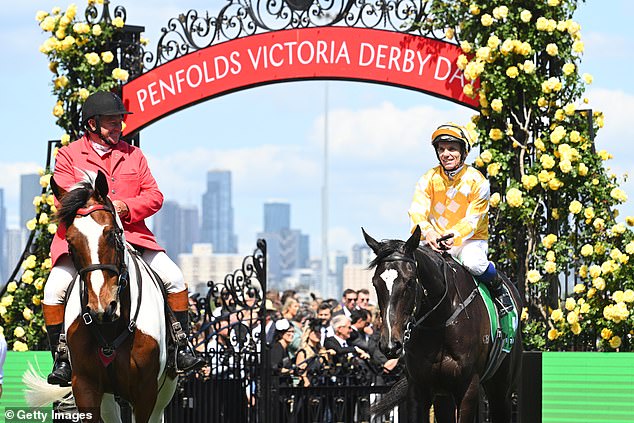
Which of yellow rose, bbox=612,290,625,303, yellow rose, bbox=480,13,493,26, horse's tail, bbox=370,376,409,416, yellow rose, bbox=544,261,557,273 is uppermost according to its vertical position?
yellow rose, bbox=480,13,493,26

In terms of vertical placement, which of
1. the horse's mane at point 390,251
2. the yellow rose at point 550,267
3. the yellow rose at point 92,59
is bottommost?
the yellow rose at point 550,267

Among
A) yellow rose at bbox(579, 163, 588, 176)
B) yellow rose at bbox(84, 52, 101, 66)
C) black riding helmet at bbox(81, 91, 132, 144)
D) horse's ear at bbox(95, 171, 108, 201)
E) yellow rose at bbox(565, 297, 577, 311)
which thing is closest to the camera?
horse's ear at bbox(95, 171, 108, 201)

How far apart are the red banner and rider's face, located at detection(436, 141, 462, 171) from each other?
3.24 meters

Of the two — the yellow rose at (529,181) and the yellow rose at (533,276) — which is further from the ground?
the yellow rose at (529,181)

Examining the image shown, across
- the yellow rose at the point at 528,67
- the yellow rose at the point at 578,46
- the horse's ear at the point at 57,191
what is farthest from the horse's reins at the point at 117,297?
the yellow rose at the point at 578,46

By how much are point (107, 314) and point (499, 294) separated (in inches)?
141

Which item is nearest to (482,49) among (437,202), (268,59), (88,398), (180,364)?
(268,59)

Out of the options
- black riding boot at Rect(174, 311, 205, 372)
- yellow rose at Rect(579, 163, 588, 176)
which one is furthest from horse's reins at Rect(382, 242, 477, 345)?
yellow rose at Rect(579, 163, 588, 176)

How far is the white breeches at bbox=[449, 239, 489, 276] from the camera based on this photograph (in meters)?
9.51

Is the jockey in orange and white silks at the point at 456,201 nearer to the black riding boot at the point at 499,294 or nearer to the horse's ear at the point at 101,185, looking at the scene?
the black riding boot at the point at 499,294

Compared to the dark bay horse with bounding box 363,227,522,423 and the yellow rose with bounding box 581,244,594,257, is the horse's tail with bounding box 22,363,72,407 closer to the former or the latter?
the dark bay horse with bounding box 363,227,522,423

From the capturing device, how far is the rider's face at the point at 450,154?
9539 millimetres

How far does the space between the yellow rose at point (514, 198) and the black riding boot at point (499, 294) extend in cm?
242

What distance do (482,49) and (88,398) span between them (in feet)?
19.3
